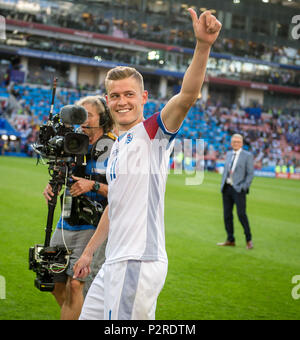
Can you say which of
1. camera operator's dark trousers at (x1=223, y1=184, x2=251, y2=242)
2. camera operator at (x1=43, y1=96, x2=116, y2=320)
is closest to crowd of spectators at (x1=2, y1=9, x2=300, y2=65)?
camera operator's dark trousers at (x1=223, y1=184, x2=251, y2=242)

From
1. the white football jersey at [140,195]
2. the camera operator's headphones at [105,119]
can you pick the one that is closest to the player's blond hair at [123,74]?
the white football jersey at [140,195]

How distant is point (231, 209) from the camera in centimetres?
1021

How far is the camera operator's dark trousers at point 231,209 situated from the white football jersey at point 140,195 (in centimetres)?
738

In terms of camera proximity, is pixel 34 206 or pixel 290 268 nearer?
pixel 290 268

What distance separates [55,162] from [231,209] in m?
6.83

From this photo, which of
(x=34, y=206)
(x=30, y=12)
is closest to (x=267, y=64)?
(x=30, y=12)

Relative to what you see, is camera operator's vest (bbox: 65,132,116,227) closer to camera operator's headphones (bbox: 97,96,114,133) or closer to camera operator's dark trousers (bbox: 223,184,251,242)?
camera operator's headphones (bbox: 97,96,114,133)

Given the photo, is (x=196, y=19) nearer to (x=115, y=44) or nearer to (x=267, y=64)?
(x=115, y=44)

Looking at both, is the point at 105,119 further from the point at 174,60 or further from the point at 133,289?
the point at 174,60

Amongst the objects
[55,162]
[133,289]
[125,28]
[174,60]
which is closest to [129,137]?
[133,289]

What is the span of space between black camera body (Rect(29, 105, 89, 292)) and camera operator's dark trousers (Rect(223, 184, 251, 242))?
6.52 m

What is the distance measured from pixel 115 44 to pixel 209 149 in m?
18.2

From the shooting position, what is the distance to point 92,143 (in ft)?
14.9

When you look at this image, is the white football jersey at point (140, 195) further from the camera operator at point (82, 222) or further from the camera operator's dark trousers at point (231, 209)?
the camera operator's dark trousers at point (231, 209)
